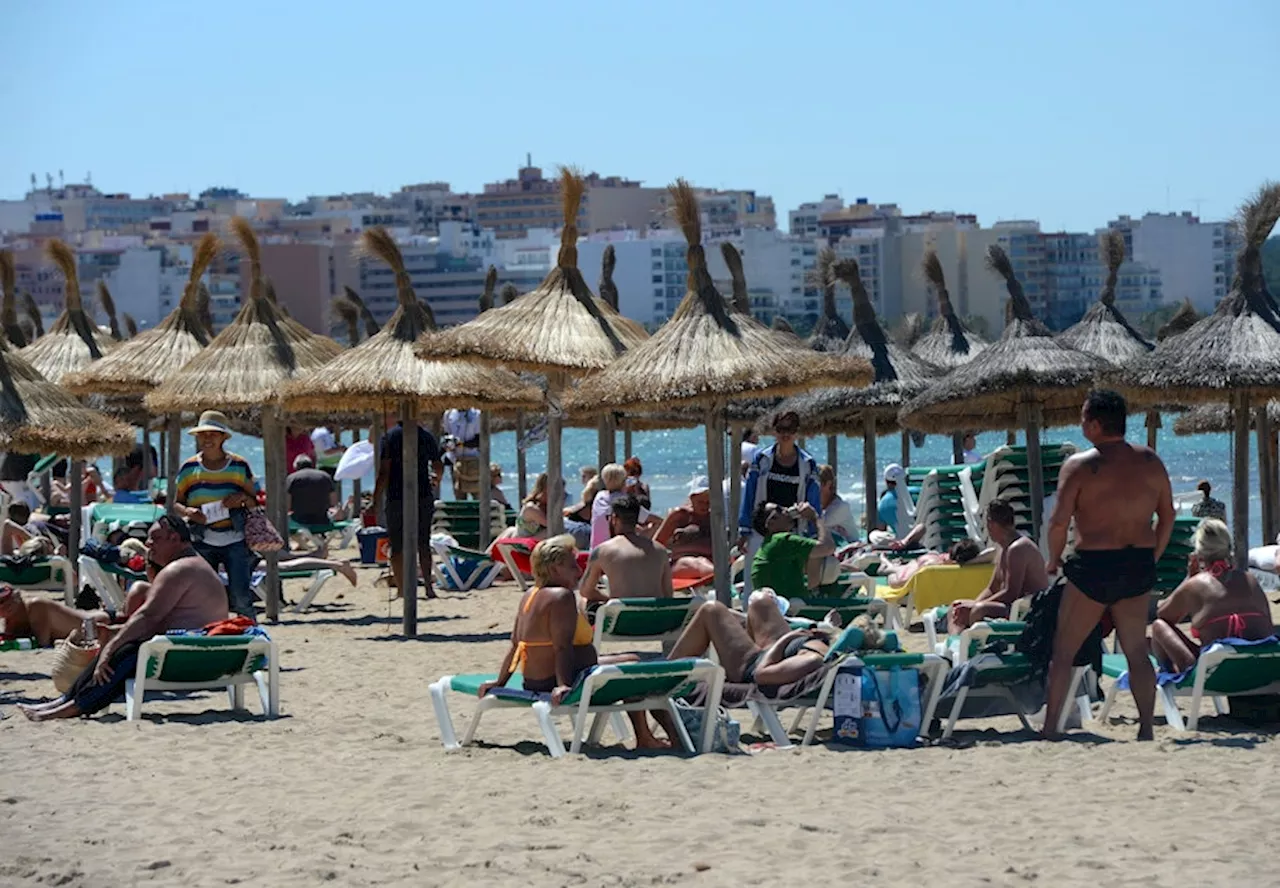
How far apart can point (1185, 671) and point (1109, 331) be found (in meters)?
9.49

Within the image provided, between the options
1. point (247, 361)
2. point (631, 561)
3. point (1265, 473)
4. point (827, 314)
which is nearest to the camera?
point (631, 561)

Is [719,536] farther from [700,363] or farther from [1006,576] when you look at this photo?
[1006,576]

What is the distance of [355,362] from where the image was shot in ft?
36.8

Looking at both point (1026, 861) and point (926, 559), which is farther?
point (926, 559)

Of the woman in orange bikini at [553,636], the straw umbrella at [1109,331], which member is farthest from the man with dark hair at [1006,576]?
the straw umbrella at [1109,331]

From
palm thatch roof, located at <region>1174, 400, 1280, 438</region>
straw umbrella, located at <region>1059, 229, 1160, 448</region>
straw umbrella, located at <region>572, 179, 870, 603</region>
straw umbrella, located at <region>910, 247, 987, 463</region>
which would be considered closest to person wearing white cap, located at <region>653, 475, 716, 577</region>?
straw umbrella, located at <region>572, 179, 870, 603</region>

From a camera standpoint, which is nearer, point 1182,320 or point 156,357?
point 156,357

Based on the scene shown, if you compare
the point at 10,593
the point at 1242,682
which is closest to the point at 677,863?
the point at 1242,682

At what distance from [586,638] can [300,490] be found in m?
9.54

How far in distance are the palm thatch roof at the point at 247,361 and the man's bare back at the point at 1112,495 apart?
6554mm

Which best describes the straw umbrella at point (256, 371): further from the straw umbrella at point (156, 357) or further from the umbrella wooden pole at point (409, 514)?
the umbrella wooden pole at point (409, 514)

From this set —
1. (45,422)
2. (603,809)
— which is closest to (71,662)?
(45,422)

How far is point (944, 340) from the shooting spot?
62.1 ft

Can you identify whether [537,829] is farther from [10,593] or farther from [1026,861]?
[10,593]
